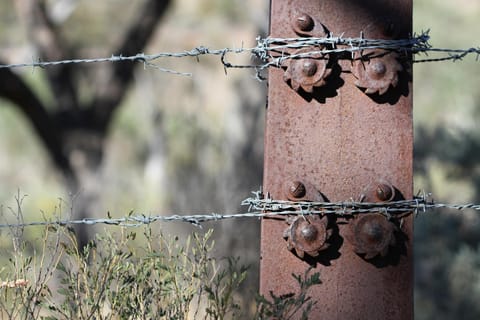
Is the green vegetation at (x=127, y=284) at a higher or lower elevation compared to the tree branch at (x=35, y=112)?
lower

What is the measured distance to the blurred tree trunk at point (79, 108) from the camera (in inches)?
395

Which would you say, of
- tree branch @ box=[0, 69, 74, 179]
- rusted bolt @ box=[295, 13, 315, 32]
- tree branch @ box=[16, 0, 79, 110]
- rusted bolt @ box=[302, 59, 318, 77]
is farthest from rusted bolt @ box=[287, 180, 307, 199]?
tree branch @ box=[16, 0, 79, 110]

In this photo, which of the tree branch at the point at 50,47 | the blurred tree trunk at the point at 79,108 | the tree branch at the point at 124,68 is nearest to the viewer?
the blurred tree trunk at the point at 79,108

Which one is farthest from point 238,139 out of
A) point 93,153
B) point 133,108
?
point 133,108

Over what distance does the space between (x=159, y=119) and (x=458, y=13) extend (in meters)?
10.8

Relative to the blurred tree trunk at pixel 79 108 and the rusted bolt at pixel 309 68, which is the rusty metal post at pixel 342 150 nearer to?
the rusted bolt at pixel 309 68

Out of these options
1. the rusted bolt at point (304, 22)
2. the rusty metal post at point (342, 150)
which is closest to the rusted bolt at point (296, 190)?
the rusty metal post at point (342, 150)

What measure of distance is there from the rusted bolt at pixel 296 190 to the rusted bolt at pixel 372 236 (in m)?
0.17

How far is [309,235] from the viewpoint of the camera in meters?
2.54

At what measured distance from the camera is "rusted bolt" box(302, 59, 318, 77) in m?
2.57

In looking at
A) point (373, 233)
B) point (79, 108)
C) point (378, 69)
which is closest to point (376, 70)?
point (378, 69)

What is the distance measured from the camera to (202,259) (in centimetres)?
255

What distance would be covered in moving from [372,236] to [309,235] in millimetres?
176

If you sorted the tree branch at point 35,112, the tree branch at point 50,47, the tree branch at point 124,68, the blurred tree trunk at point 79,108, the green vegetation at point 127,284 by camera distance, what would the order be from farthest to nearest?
1. the tree branch at point 124,68
2. the tree branch at point 50,47
3. the blurred tree trunk at point 79,108
4. the tree branch at point 35,112
5. the green vegetation at point 127,284
